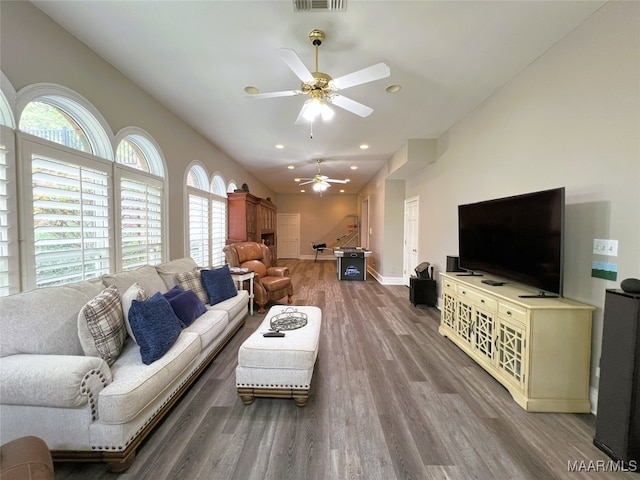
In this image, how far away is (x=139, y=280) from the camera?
2.51m

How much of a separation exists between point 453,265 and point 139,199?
442cm

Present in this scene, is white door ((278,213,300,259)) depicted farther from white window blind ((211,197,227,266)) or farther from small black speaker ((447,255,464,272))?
small black speaker ((447,255,464,272))

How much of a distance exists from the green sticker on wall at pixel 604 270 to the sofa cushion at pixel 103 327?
371 centimetres

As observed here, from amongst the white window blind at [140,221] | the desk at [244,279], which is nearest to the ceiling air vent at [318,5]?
the white window blind at [140,221]

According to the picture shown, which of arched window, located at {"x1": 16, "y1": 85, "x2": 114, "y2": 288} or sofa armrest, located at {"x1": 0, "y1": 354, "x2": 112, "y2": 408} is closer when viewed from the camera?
sofa armrest, located at {"x1": 0, "y1": 354, "x2": 112, "y2": 408}

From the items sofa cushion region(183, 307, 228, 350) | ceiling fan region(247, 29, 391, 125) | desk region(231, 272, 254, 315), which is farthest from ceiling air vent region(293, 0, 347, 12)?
desk region(231, 272, 254, 315)

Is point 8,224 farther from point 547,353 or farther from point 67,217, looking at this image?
point 547,353

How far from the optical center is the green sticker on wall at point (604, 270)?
1.88 m

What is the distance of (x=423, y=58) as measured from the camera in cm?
244

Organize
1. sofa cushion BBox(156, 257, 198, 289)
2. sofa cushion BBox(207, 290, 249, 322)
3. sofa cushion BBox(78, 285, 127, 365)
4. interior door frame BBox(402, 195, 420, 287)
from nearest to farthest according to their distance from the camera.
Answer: sofa cushion BBox(78, 285, 127, 365) < sofa cushion BBox(156, 257, 198, 289) < sofa cushion BBox(207, 290, 249, 322) < interior door frame BBox(402, 195, 420, 287)

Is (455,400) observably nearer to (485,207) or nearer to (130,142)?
(485,207)

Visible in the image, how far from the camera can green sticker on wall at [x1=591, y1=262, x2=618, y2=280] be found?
1881 mm

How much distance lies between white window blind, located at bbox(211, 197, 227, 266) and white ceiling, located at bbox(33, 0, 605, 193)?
6.31 feet

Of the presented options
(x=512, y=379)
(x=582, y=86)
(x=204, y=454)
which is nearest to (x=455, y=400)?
(x=512, y=379)
